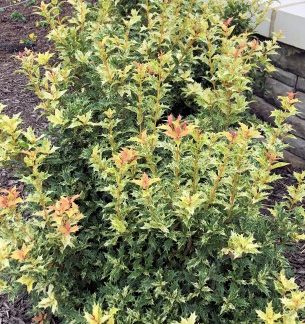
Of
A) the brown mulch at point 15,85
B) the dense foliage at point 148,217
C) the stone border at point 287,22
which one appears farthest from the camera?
the stone border at point 287,22

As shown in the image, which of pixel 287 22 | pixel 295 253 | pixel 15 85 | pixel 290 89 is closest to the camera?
pixel 295 253

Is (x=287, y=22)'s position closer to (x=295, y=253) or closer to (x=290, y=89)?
(x=290, y=89)

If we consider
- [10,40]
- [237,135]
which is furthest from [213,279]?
[10,40]

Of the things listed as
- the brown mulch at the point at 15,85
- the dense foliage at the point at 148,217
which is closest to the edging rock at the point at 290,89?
the dense foliage at the point at 148,217

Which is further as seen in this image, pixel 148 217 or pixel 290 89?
pixel 290 89

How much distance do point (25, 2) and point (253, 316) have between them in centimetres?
573

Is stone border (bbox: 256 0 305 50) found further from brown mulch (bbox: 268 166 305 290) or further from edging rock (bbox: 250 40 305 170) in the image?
brown mulch (bbox: 268 166 305 290)

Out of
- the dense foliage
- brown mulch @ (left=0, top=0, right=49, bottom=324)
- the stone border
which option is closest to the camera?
the dense foliage

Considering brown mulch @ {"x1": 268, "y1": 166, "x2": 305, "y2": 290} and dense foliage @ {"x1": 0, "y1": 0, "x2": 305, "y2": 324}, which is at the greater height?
dense foliage @ {"x1": 0, "y1": 0, "x2": 305, "y2": 324}

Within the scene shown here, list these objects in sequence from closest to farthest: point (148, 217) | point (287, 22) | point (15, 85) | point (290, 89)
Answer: point (148, 217), point (287, 22), point (290, 89), point (15, 85)

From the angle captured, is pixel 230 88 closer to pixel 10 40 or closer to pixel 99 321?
pixel 99 321

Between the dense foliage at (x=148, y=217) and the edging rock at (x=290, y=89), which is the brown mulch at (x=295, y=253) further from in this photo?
the dense foliage at (x=148, y=217)

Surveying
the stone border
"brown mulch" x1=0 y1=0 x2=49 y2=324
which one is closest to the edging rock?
the stone border

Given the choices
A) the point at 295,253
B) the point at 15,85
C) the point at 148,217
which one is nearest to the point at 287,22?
the point at 295,253
